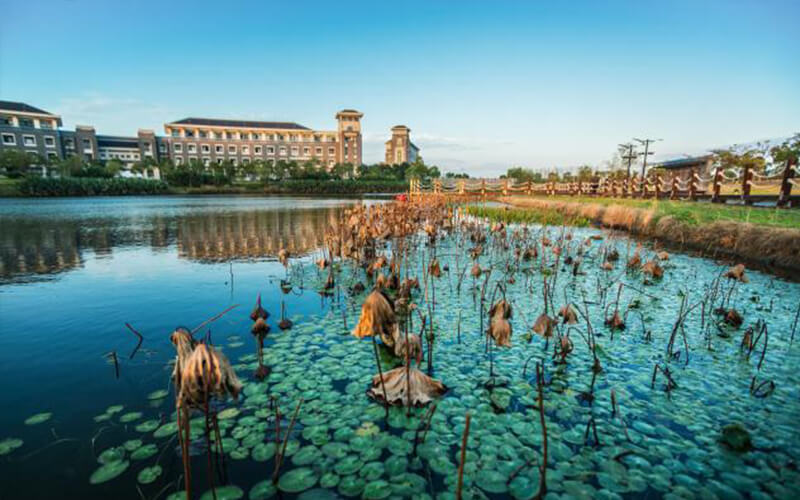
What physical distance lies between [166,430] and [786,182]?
62.9 ft

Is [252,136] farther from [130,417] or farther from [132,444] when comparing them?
[132,444]

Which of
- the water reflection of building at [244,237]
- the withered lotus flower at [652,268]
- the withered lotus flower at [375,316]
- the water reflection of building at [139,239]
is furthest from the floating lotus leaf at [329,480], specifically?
the water reflection of building at [139,239]

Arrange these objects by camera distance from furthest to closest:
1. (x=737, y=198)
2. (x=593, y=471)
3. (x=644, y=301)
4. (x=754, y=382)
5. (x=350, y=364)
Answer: (x=737, y=198)
(x=644, y=301)
(x=350, y=364)
(x=754, y=382)
(x=593, y=471)

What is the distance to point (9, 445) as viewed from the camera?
2879 millimetres

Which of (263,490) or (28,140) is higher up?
(28,140)

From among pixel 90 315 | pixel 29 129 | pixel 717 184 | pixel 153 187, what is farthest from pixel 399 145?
pixel 90 315

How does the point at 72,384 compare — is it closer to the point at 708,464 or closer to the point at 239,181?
the point at 708,464

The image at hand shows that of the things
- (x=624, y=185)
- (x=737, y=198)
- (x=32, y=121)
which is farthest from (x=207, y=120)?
(x=737, y=198)

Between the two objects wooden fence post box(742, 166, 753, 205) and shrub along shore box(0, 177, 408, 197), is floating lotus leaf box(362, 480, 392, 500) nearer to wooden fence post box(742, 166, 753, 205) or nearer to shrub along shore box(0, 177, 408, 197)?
wooden fence post box(742, 166, 753, 205)

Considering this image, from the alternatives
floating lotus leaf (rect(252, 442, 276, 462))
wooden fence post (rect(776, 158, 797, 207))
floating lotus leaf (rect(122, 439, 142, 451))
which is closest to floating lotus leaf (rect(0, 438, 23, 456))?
floating lotus leaf (rect(122, 439, 142, 451))

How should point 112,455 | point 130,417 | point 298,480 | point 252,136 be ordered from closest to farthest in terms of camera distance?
point 298,480
point 112,455
point 130,417
point 252,136

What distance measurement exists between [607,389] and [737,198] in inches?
777

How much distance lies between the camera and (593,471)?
261cm

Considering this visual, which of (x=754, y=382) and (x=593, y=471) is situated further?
(x=754, y=382)
